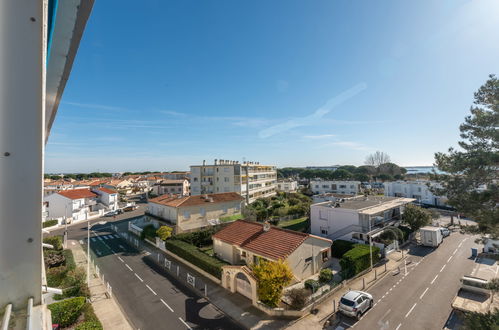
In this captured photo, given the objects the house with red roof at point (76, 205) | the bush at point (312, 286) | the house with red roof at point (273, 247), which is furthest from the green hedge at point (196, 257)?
the house with red roof at point (76, 205)

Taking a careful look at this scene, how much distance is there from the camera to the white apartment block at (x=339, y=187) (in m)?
73.0

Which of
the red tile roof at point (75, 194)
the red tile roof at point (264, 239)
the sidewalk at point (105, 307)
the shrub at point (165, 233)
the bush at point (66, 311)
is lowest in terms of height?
the sidewalk at point (105, 307)

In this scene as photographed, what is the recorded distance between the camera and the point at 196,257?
23.2 metres

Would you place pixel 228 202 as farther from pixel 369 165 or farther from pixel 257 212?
pixel 369 165

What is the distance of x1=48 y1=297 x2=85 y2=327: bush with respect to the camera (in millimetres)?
14297

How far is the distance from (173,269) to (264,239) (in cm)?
968

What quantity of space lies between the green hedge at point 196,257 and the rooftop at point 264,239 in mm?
2692

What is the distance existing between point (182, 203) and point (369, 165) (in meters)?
108

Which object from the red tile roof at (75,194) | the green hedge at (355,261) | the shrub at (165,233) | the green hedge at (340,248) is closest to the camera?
the green hedge at (355,261)

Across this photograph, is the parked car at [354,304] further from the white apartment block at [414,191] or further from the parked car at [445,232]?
the white apartment block at [414,191]

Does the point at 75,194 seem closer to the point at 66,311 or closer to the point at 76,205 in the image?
the point at 76,205

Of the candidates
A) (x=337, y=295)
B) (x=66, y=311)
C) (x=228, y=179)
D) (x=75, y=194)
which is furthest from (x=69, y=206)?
(x=337, y=295)

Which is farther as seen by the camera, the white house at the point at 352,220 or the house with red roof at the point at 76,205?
the house with red roof at the point at 76,205

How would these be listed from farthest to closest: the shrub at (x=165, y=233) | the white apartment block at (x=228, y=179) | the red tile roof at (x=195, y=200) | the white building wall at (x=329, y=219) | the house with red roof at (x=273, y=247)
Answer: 1. the white apartment block at (x=228, y=179)
2. the red tile roof at (x=195, y=200)
3. the shrub at (x=165, y=233)
4. the white building wall at (x=329, y=219)
5. the house with red roof at (x=273, y=247)
